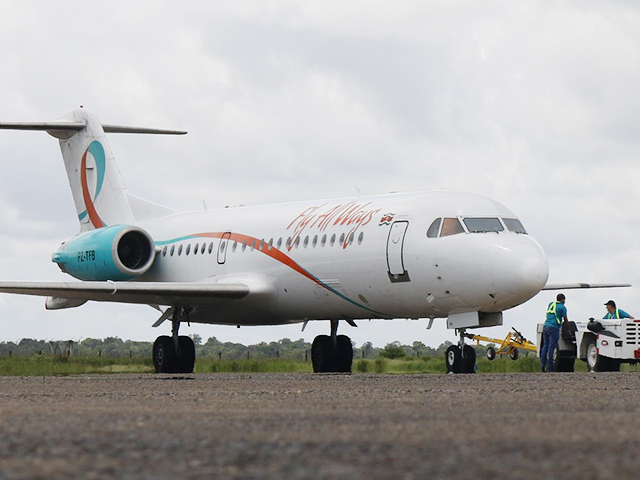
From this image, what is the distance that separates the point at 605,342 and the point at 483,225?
13.7 feet

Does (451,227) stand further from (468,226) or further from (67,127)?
(67,127)

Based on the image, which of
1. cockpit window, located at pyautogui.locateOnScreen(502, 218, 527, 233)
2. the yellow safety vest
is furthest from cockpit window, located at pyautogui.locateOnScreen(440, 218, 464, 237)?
the yellow safety vest

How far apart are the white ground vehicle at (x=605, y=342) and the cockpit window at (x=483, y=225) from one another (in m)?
3.70

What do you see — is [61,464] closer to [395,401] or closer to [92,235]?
[395,401]

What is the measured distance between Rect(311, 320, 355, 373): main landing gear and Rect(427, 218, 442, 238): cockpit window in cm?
619

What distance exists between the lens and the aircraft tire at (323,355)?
94.0ft

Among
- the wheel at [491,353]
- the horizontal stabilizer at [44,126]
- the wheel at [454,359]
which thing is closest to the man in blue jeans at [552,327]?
the wheel at [454,359]

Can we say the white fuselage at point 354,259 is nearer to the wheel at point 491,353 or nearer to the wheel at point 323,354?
the wheel at point 323,354

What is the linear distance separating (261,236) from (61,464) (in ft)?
66.8

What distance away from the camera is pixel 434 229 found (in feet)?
74.9

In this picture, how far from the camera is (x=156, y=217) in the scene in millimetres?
32531

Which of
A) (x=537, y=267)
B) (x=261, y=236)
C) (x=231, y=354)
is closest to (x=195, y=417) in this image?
(x=537, y=267)

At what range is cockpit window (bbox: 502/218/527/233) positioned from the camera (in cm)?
2286

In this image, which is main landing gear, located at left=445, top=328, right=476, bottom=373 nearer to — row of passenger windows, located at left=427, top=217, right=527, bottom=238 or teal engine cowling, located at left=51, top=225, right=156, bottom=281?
row of passenger windows, located at left=427, top=217, right=527, bottom=238
